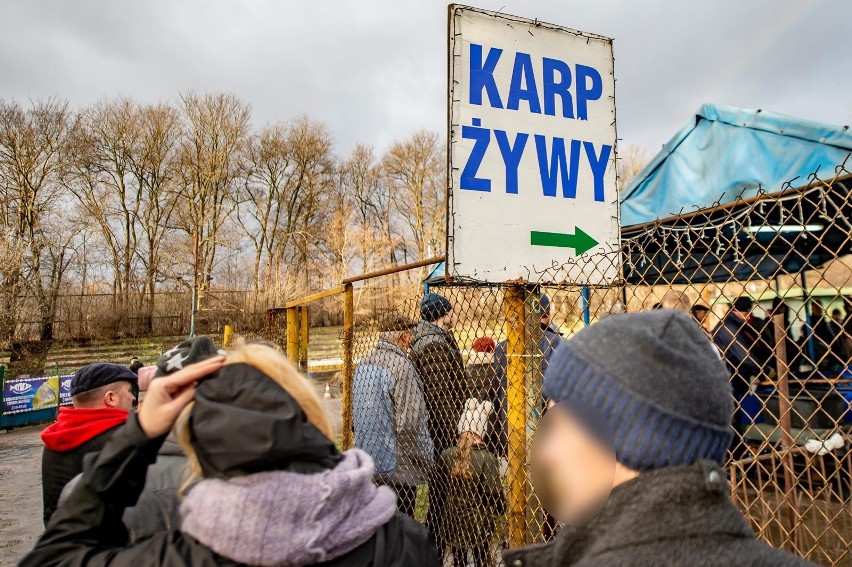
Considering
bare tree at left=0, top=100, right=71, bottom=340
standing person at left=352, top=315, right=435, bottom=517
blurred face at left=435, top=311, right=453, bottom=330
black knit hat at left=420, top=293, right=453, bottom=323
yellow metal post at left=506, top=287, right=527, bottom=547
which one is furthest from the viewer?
bare tree at left=0, top=100, right=71, bottom=340

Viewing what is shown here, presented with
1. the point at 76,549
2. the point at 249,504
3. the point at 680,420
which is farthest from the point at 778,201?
the point at 76,549

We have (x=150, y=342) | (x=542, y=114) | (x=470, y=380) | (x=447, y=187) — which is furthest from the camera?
(x=150, y=342)

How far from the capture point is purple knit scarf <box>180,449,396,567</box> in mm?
1264

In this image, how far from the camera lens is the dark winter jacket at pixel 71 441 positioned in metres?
2.80

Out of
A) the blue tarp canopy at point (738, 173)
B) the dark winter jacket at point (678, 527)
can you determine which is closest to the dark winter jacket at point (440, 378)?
the blue tarp canopy at point (738, 173)

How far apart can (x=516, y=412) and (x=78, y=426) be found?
2241mm

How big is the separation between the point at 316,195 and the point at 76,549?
41988 mm

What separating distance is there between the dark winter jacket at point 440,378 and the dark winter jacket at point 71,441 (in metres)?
1.94

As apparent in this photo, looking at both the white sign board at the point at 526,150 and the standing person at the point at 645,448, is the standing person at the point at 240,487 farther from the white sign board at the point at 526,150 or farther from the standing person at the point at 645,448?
the white sign board at the point at 526,150

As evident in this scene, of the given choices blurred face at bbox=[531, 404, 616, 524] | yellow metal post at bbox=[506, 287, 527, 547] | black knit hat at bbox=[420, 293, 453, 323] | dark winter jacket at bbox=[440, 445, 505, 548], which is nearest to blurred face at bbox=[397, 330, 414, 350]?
black knit hat at bbox=[420, 293, 453, 323]

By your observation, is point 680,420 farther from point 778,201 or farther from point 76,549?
point 76,549

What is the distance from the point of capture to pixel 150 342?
29.0 m

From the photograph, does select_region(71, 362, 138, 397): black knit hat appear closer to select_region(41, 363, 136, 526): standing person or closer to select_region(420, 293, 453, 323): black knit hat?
select_region(41, 363, 136, 526): standing person

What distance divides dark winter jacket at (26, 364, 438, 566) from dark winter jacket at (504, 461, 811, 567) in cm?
64
